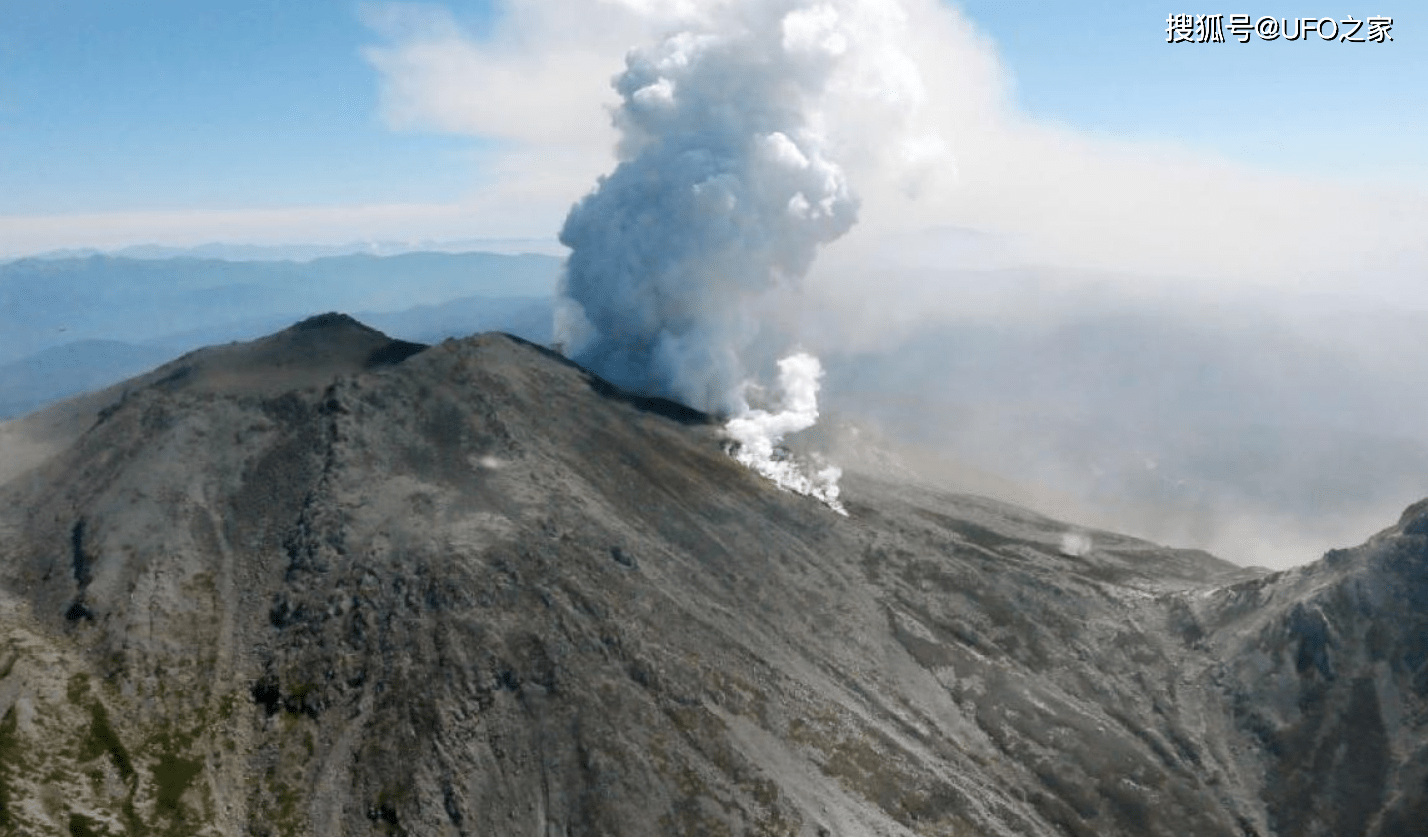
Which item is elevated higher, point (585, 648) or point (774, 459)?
point (774, 459)

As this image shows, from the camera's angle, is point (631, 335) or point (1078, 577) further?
point (631, 335)

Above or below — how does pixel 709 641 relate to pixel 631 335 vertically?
below

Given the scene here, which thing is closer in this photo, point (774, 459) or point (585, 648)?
point (585, 648)

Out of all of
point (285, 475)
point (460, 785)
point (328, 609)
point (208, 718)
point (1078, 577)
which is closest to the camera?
point (460, 785)

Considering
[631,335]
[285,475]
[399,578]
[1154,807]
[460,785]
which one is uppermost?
[631,335]

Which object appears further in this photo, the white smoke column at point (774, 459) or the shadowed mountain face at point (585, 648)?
the white smoke column at point (774, 459)

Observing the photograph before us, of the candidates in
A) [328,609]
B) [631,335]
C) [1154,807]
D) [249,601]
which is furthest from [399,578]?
[631,335]

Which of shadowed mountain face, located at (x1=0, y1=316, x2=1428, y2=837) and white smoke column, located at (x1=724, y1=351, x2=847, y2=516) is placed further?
white smoke column, located at (x1=724, y1=351, x2=847, y2=516)

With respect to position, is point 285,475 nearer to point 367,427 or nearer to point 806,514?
point 367,427
